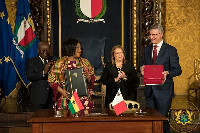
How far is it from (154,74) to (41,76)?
1.45 meters

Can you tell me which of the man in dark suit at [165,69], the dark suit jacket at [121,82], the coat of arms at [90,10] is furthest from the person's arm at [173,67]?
the coat of arms at [90,10]

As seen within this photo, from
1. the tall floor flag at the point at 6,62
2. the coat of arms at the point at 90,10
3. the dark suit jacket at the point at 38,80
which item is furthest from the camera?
the coat of arms at the point at 90,10

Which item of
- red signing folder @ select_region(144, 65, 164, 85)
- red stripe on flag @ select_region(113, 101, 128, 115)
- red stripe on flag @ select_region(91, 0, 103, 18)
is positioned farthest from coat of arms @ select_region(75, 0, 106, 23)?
red stripe on flag @ select_region(113, 101, 128, 115)

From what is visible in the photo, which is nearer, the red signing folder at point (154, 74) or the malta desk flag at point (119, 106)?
the malta desk flag at point (119, 106)

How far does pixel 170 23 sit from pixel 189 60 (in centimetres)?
102

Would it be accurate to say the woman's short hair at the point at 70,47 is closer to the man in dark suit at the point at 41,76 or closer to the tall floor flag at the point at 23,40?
the man in dark suit at the point at 41,76

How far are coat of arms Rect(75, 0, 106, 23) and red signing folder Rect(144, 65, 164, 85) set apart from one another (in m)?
3.98

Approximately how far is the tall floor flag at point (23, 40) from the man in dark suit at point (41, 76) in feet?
7.50

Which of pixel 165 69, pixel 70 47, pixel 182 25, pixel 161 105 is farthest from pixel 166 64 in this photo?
pixel 182 25

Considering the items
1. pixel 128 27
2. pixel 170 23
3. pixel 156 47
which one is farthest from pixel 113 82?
pixel 170 23

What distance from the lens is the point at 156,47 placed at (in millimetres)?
4113

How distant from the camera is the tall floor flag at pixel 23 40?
658 centimetres

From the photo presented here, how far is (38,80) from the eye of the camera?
4375 mm

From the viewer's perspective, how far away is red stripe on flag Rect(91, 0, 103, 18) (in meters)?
7.52
